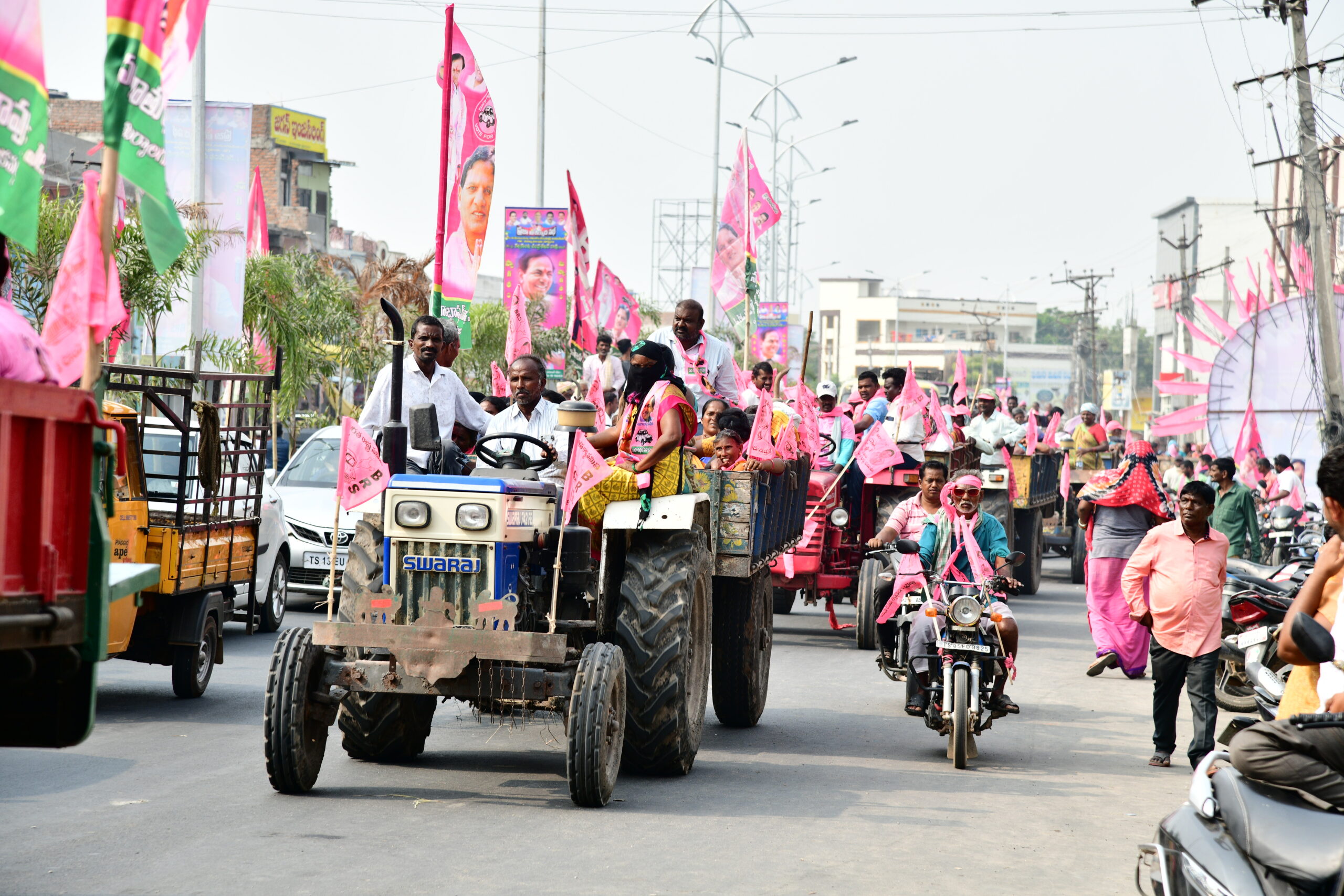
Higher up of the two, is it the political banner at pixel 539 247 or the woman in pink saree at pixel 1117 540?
the political banner at pixel 539 247

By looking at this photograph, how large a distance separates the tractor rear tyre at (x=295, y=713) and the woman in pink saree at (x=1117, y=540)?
7.62 metres

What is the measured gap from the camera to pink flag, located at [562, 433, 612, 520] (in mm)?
7562

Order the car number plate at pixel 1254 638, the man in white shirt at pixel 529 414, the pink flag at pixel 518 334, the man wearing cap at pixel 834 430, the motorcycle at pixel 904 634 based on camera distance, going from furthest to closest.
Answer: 1. the pink flag at pixel 518 334
2. the man wearing cap at pixel 834 430
3. the car number plate at pixel 1254 638
4. the motorcycle at pixel 904 634
5. the man in white shirt at pixel 529 414

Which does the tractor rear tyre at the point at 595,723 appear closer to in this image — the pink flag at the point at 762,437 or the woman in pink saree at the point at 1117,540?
the pink flag at the point at 762,437

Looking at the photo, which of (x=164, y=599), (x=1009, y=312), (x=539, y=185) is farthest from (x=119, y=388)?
(x=1009, y=312)

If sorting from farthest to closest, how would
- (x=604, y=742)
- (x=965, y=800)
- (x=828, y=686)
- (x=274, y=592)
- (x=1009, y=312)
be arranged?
(x=1009, y=312) → (x=274, y=592) → (x=828, y=686) → (x=965, y=800) → (x=604, y=742)

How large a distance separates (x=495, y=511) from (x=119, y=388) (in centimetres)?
326

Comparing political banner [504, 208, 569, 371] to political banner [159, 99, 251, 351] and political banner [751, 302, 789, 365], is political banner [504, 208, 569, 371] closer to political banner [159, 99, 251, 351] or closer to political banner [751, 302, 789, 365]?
political banner [159, 99, 251, 351]

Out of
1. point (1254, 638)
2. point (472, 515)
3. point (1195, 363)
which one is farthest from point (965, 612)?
point (1195, 363)

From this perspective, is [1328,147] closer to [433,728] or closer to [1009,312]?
[433,728]

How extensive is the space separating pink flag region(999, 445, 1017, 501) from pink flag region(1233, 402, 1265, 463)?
4195 mm

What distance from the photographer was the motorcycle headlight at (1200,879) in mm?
4352

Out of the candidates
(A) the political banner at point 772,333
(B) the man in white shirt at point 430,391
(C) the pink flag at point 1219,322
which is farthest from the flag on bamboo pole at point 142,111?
(A) the political banner at point 772,333

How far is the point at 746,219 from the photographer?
25.0 meters
